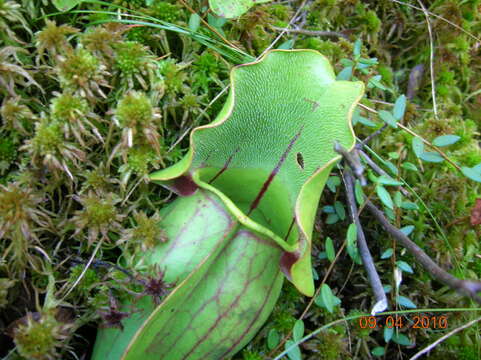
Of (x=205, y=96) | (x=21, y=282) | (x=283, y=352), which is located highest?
(x=205, y=96)

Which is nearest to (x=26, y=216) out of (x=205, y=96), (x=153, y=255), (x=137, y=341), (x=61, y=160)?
(x=61, y=160)

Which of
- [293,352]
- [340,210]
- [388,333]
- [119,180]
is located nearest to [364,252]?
[340,210]

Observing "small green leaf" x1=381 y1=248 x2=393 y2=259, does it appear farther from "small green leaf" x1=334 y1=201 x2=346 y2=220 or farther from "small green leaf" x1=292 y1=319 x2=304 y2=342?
"small green leaf" x1=292 y1=319 x2=304 y2=342

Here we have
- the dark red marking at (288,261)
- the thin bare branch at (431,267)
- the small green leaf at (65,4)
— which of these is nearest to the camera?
the thin bare branch at (431,267)

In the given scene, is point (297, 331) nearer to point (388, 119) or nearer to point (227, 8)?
point (388, 119)

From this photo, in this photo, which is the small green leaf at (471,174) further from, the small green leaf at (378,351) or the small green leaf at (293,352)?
the small green leaf at (293,352)

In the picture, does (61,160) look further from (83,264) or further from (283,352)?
(283,352)

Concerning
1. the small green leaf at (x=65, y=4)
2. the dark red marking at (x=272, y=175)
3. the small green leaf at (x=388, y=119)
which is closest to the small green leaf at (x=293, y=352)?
the dark red marking at (x=272, y=175)
